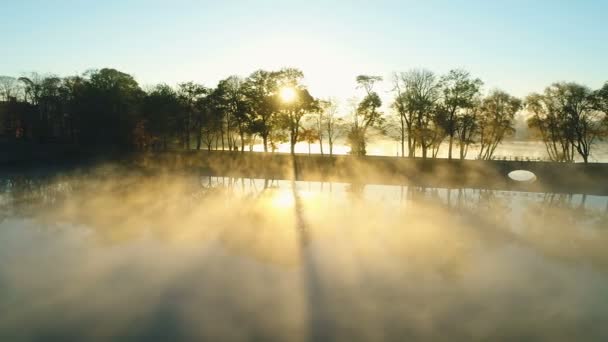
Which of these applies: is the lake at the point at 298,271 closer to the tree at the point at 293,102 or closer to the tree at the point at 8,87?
Answer: the tree at the point at 293,102

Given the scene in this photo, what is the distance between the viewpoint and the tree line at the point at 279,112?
5669cm

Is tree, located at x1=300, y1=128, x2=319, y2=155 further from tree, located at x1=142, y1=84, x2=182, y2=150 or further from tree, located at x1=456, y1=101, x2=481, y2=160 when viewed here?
tree, located at x1=456, y1=101, x2=481, y2=160

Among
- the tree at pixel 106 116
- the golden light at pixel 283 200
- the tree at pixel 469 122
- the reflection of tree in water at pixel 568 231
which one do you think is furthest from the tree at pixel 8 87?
the reflection of tree in water at pixel 568 231

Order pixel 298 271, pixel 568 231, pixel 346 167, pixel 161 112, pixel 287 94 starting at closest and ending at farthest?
pixel 298 271, pixel 568 231, pixel 346 167, pixel 287 94, pixel 161 112

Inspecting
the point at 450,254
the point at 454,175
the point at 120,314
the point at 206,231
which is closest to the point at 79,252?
the point at 206,231

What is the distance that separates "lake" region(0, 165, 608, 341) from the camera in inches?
391

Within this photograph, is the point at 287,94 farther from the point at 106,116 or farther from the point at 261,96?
the point at 106,116

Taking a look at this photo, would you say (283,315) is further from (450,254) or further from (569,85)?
(569,85)

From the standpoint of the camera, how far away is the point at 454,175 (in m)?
46.8

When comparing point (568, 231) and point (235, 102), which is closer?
point (568, 231)

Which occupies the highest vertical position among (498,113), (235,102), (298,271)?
(235,102)

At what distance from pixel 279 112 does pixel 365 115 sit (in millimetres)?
14483

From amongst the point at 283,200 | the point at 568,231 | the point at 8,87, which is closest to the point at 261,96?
the point at 283,200

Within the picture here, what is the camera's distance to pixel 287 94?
5850 centimetres
